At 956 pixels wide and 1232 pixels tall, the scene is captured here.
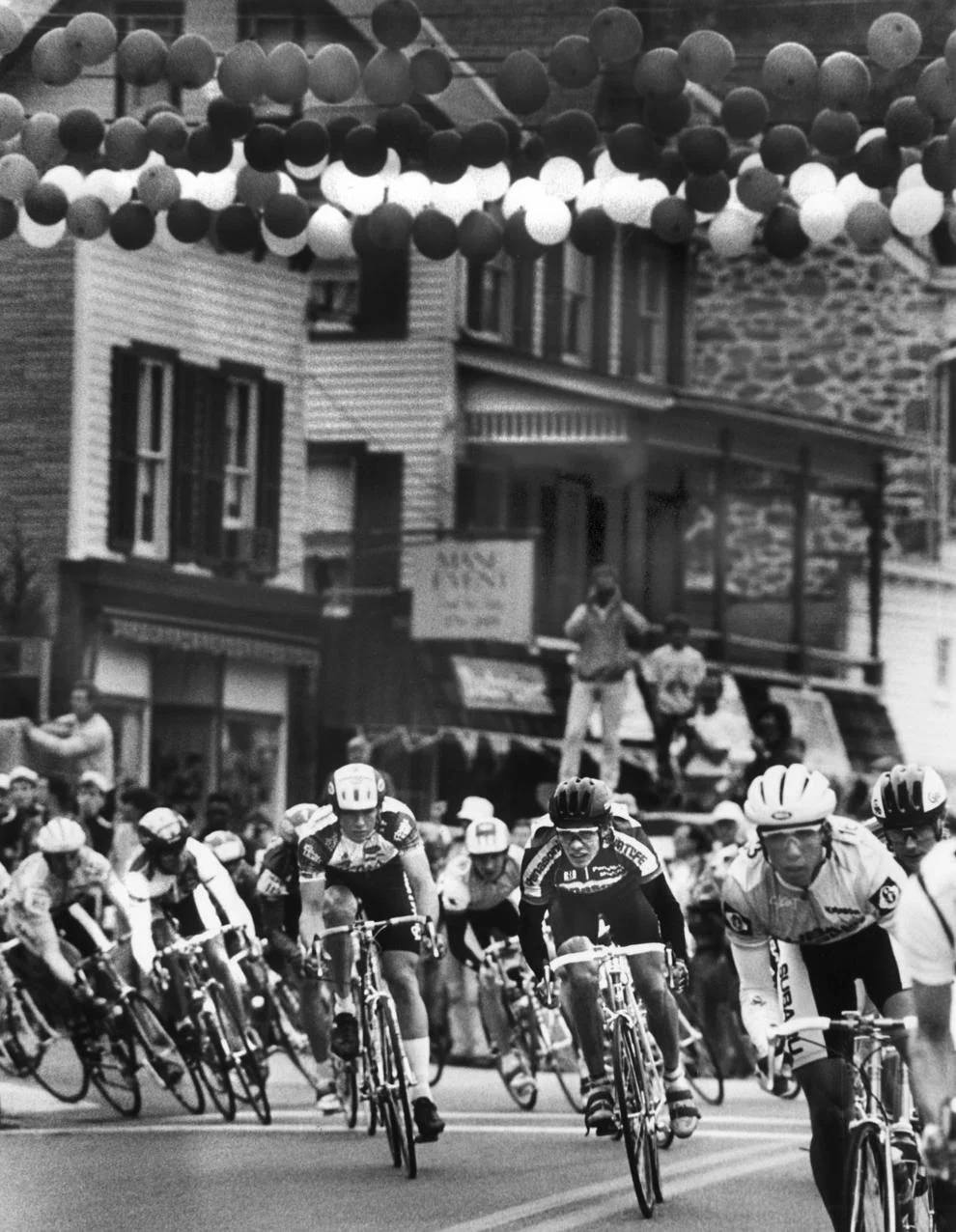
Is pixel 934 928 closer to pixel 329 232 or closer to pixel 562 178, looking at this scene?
pixel 562 178

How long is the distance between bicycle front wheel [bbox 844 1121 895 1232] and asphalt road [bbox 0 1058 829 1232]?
300 centimetres

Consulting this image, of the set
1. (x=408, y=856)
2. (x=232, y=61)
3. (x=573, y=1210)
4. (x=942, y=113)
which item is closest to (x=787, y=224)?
(x=942, y=113)

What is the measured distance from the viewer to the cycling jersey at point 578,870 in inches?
561

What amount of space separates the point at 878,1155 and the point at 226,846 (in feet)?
36.3

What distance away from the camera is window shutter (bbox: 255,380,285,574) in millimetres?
33188

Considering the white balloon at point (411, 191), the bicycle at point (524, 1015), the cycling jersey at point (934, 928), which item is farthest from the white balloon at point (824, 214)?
the cycling jersey at point (934, 928)

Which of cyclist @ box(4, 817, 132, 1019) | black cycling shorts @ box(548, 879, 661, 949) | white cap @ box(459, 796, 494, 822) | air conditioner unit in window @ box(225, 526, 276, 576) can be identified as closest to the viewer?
black cycling shorts @ box(548, 879, 661, 949)

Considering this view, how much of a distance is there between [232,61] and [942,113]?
14.4 ft

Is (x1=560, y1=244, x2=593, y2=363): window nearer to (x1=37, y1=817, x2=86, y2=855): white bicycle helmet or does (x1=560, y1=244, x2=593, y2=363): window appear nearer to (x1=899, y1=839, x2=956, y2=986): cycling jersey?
(x1=37, y1=817, x2=86, y2=855): white bicycle helmet

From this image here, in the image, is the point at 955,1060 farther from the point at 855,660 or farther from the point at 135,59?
the point at 855,660

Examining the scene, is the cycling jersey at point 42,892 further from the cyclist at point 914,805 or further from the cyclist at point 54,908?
the cyclist at point 914,805

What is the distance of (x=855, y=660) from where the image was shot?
39.5m

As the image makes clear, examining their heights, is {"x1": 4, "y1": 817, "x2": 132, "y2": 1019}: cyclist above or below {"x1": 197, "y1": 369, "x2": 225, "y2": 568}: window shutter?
below

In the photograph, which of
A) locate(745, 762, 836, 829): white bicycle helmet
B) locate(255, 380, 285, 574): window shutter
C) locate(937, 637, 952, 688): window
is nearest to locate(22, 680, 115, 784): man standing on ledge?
locate(255, 380, 285, 574): window shutter
